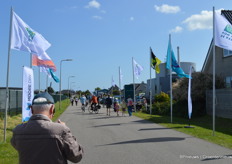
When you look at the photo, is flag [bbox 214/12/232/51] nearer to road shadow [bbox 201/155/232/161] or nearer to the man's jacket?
road shadow [bbox 201/155/232/161]

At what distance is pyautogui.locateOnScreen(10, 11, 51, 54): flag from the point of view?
9.55m

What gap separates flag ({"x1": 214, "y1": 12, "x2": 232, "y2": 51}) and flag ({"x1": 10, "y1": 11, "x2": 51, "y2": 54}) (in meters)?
6.65

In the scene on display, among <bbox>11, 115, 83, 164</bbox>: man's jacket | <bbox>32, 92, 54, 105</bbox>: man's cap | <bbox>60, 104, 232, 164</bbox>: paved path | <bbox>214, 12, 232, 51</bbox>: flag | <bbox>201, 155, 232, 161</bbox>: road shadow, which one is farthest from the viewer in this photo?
<bbox>214, 12, 232, 51</bbox>: flag

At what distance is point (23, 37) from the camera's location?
9.66 metres

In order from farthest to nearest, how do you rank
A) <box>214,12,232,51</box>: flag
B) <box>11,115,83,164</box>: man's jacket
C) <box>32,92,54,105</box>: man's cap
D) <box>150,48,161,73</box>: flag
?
<box>150,48,161,73</box>: flag → <box>214,12,232,51</box>: flag → <box>32,92,54,105</box>: man's cap → <box>11,115,83,164</box>: man's jacket

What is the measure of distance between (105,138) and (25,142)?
7.66 meters

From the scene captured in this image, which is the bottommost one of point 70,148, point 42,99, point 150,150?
point 150,150

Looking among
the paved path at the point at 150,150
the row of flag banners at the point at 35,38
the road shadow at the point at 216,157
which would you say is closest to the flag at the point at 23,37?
the row of flag banners at the point at 35,38

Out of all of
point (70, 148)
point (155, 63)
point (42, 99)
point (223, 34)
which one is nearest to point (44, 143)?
point (70, 148)

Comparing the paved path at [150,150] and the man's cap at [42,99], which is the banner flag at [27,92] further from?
the man's cap at [42,99]

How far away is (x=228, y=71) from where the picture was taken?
2275cm

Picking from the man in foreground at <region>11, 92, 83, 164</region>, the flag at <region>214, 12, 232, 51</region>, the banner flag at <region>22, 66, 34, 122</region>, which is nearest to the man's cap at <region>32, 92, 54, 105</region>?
the man in foreground at <region>11, 92, 83, 164</region>

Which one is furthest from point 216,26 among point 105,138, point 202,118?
point 202,118

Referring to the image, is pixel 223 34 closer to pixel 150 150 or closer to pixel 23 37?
pixel 150 150
